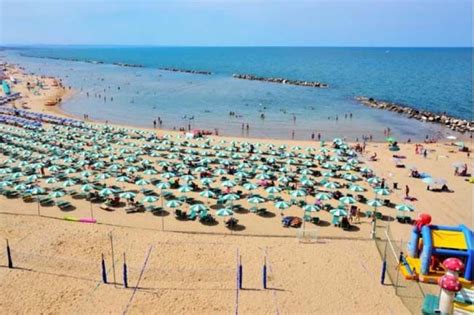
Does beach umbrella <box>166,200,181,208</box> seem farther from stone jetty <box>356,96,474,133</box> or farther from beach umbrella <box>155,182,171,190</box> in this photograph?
stone jetty <box>356,96,474,133</box>

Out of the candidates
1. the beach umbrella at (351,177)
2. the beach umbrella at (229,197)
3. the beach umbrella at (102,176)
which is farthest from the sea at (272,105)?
the beach umbrella at (229,197)

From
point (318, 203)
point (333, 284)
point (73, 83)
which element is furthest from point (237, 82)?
point (333, 284)

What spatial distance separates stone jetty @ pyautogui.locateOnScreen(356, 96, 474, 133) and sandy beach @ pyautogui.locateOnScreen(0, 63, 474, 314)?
32.6m

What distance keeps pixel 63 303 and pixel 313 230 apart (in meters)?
12.4

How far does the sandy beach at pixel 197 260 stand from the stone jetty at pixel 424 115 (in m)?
32.6

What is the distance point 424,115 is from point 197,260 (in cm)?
5594

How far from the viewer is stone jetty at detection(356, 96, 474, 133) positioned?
185 ft

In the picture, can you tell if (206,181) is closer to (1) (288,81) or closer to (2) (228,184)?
(2) (228,184)

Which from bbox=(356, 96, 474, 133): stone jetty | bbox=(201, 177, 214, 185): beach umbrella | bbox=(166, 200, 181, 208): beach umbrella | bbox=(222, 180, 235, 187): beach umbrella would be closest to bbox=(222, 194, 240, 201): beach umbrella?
bbox=(222, 180, 235, 187): beach umbrella

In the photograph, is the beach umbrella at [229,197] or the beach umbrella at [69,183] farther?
the beach umbrella at [69,183]

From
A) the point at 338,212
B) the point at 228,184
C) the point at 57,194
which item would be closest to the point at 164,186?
the point at 228,184

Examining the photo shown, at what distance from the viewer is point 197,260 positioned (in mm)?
18875

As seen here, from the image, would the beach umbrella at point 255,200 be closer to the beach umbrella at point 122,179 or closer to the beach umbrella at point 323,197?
the beach umbrella at point 323,197

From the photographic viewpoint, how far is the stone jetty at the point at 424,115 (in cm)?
5647
